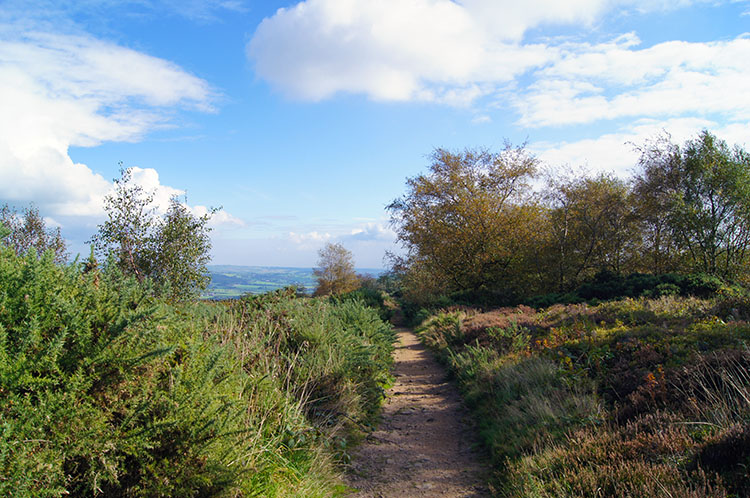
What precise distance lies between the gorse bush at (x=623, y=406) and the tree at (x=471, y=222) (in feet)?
37.5

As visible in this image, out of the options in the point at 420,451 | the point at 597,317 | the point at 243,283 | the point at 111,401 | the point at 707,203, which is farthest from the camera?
the point at 243,283

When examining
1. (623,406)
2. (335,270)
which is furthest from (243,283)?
(623,406)

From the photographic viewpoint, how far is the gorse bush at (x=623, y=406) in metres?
3.13

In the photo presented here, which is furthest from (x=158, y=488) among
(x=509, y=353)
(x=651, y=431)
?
(x=509, y=353)

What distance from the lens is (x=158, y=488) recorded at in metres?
2.48

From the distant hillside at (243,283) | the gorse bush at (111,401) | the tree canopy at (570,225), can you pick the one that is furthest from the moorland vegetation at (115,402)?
the tree canopy at (570,225)

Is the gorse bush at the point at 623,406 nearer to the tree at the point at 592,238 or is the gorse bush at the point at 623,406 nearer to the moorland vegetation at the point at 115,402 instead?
the moorland vegetation at the point at 115,402

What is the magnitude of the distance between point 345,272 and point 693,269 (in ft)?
131

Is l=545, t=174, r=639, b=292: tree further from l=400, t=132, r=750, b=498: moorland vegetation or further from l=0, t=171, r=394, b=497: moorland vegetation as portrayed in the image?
l=0, t=171, r=394, b=497: moorland vegetation

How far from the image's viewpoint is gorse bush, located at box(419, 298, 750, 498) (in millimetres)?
3135

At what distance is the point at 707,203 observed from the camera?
1845 centimetres

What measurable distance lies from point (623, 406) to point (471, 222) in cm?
1632

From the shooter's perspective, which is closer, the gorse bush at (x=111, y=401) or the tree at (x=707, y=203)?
the gorse bush at (x=111, y=401)

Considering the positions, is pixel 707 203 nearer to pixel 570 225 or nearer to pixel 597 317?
pixel 570 225
